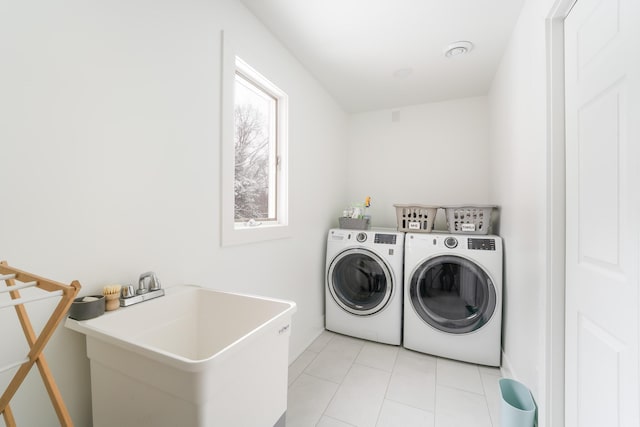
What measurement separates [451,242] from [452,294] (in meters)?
0.42

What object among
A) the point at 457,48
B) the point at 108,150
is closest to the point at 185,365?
the point at 108,150

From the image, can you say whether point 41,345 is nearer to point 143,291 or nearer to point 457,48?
point 143,291

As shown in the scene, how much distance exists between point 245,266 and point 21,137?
3.57ft

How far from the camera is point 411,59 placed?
83.6 inches

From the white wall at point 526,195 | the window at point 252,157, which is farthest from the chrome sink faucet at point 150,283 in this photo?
the white wall at point 526,195

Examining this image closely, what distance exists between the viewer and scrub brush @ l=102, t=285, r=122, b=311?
0.88 meters

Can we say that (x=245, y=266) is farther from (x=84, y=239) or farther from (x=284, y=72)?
(x=284, y=72)

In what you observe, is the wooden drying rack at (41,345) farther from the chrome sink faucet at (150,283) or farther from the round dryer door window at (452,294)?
the round dryer door window at (452,294)

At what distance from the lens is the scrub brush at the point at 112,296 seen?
879 millimetres

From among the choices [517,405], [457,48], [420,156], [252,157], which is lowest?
[517,405]

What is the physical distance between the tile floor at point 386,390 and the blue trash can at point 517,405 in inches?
7.0

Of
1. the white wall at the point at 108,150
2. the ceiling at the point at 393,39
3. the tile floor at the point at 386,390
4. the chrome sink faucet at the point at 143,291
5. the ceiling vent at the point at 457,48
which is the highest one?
the ceiling at the point at 393,39

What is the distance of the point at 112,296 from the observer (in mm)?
886
